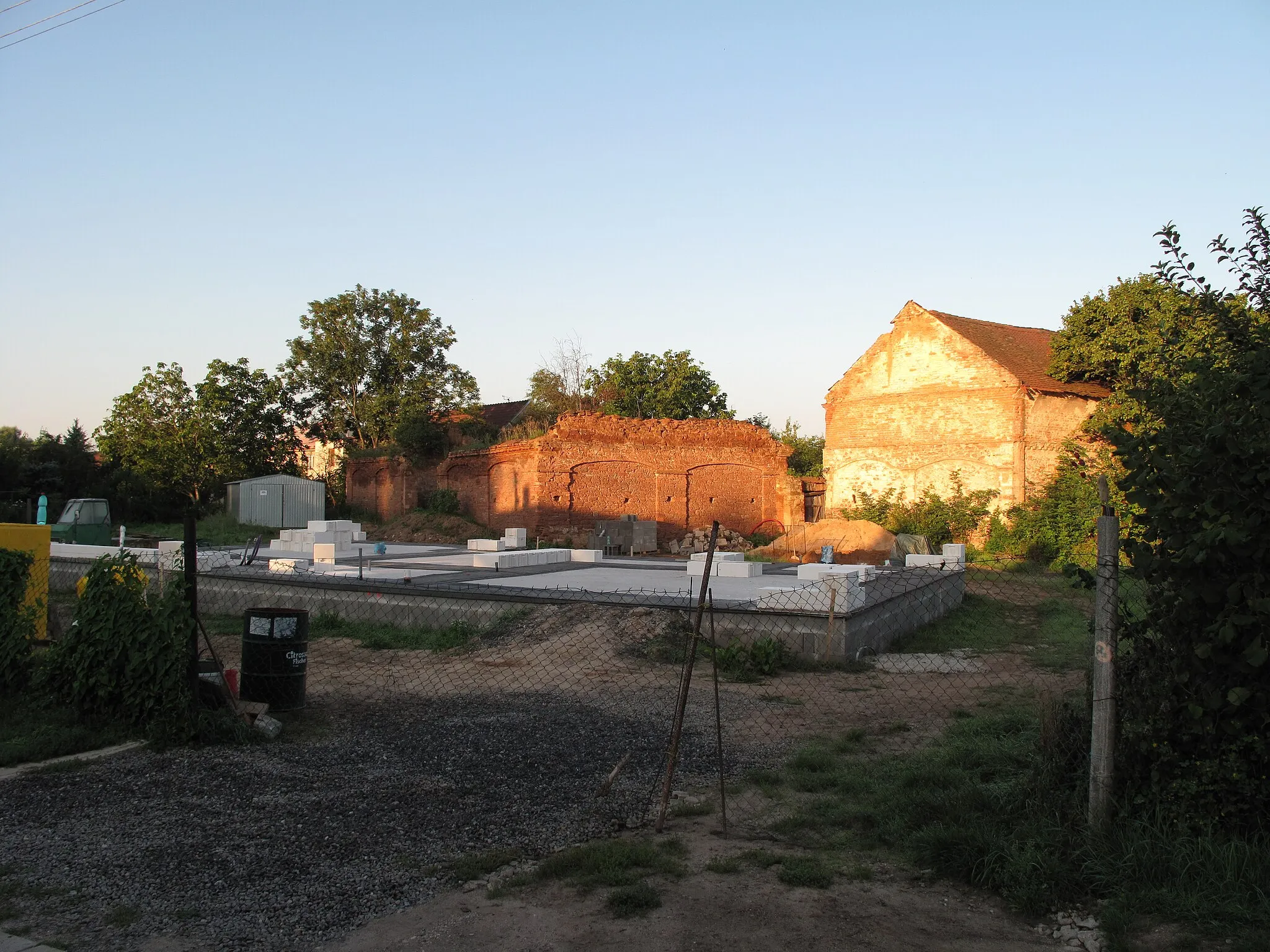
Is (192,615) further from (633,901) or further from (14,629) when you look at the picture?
(633,901)

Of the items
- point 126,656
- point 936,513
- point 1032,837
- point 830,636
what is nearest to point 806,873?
point 1032,837

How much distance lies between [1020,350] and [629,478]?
13315mm

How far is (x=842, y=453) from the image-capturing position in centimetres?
3122

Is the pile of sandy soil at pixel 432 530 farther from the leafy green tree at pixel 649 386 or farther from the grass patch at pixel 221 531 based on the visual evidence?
the leafy green tree at pixel 649 386

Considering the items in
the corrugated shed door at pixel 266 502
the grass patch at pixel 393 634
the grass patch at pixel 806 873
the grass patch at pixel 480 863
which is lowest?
the grass patch at pixel 393 634

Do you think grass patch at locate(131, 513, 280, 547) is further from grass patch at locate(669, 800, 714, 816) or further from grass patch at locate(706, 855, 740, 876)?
grass patch at locate(706, 855, 740, 876)

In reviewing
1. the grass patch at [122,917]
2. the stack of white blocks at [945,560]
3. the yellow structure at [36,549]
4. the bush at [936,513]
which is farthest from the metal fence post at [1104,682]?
the bush at [936,513]

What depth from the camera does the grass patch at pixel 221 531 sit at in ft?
107

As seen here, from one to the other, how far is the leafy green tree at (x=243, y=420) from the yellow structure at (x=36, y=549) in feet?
107

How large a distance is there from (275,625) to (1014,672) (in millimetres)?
7455

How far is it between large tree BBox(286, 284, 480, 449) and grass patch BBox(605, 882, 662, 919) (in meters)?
37.9

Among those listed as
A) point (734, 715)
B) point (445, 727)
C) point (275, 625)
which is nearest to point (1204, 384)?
point (734, 715)

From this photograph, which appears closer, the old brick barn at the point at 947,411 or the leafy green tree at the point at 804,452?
the old brick barn at the point at 947,411

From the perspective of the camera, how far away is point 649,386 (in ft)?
138
